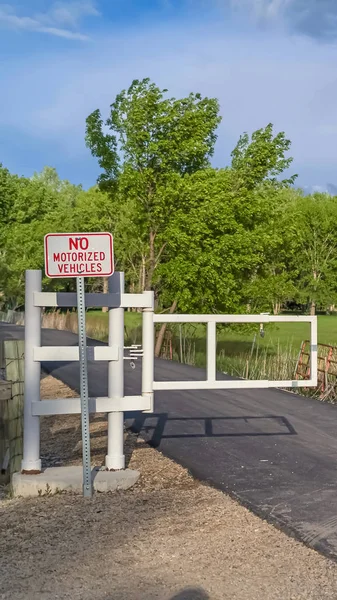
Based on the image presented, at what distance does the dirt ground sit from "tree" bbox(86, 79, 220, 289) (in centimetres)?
2189

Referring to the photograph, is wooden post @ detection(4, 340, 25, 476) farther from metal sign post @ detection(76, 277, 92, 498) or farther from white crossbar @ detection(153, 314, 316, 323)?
white crossbar @ detection(153, 314, 316, 323)

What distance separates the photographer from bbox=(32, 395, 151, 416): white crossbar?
7.71 meters

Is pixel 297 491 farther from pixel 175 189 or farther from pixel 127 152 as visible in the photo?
pixel 127 152

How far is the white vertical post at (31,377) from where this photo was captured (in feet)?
25.4

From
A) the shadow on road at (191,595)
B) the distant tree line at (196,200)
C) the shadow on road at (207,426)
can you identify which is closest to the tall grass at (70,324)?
the distant tree line at (196,200)

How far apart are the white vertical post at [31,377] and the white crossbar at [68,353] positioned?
0.06 metres

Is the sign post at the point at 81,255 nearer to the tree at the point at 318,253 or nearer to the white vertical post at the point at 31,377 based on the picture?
the white vertical post at the point at 31,377

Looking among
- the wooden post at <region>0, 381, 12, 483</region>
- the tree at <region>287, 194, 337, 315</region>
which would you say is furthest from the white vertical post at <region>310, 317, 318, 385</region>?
the tree at <region>287, 194, 337, 315</region>

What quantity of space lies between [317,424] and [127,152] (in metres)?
20.8

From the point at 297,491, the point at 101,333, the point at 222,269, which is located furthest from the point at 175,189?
the point at 297,491

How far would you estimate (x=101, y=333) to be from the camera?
39875 mm

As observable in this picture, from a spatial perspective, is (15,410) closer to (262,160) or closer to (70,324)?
(262,160)

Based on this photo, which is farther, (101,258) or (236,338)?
(236,338)

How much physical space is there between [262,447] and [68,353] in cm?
317
